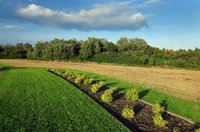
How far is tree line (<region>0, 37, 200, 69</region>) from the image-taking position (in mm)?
78375

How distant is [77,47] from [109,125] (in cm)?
8334

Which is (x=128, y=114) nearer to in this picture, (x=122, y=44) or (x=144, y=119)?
(x=144, y=119)

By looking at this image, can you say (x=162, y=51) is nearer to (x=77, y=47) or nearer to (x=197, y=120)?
(x=77, y=47)

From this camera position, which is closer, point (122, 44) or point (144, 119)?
point (144, 119)

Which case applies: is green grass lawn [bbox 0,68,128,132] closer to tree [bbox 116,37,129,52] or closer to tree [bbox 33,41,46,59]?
tree [bbox 33,41,46,59]

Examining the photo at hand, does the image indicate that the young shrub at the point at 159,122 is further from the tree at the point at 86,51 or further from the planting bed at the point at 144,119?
the tree at the point at 86,51

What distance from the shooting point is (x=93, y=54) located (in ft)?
295

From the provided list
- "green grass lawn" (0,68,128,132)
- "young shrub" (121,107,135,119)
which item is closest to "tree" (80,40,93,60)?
"green grass lawn" (0,68,128,132)

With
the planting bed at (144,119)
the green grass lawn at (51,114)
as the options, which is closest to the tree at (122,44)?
the planting bed at (144,119)

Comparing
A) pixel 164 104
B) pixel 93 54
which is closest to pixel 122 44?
pixel 93 54

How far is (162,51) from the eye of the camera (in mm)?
95688

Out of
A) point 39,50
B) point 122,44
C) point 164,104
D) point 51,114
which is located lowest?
point 164,104

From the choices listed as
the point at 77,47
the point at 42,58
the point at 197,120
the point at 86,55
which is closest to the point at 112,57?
the point at 86,55

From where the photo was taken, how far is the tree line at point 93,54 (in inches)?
3086
